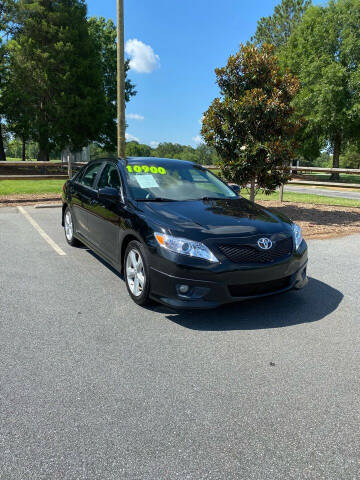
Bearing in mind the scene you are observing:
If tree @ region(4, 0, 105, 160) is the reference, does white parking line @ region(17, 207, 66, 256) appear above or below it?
below

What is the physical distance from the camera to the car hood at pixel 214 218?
12.4 ft

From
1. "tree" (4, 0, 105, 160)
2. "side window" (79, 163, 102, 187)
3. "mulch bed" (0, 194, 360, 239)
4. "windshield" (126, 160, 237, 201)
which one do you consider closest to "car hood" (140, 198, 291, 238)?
"windshield" (126, 160, 237, 201)

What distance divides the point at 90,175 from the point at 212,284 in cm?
326

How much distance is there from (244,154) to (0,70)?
29638 mm

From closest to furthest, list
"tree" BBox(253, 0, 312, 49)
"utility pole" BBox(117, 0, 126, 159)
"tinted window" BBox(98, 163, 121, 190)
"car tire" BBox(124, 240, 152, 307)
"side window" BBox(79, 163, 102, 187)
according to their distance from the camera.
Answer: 1. "car tire" BBox(124, 240, 152, 307)
2. "tinted window" BBox(98, 163, 121, 190)
3. "side window" BBox(79, 163, 102, 187)
4. "utility pole" BBox(117, 0, 126, 159)
5. "tree" BBox(253, 0, 312, 49)

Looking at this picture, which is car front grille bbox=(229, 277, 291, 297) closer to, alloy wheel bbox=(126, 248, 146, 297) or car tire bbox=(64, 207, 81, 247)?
alloy wheel bbox=(126, 248, 146, 297)

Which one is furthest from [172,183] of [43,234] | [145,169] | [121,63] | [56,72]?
[56,72]

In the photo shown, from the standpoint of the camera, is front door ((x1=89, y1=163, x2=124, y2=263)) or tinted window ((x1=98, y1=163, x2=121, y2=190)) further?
tinted window ((x1=98, y1=163, x2=121, y2=190))

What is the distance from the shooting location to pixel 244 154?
378 inches

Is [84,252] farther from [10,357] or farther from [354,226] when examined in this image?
[354,226]

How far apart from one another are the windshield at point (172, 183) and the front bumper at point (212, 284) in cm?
127

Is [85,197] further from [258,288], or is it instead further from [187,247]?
[258,288]

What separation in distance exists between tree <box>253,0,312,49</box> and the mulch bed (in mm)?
39080

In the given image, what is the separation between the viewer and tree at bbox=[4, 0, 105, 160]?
2778 centimetres
